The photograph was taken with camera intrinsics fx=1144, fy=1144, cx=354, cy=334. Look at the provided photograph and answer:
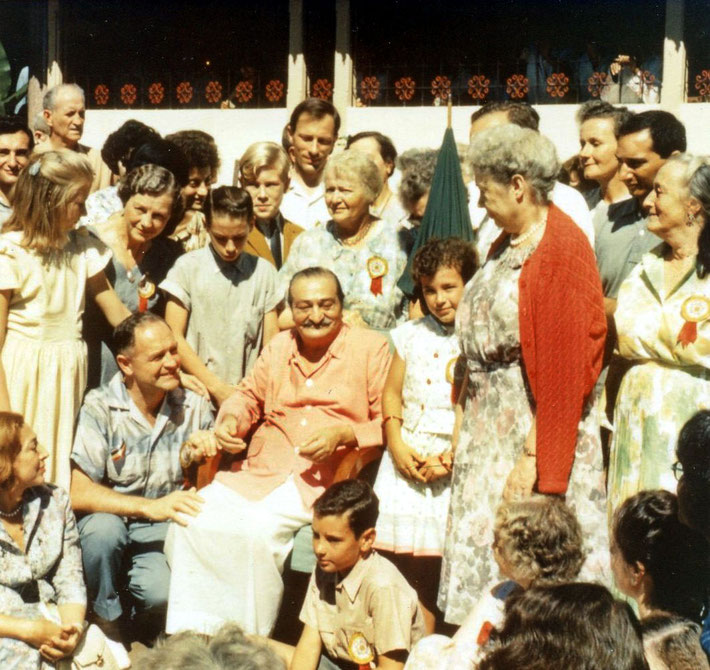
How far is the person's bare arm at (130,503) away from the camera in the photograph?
4910mm

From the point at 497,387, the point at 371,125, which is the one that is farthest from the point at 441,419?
the point at 371,125

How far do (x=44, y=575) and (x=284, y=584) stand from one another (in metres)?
→ 1.07

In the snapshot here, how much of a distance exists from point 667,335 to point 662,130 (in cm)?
110

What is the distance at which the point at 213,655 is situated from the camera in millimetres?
2213

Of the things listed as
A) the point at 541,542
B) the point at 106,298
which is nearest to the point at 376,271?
the point at 106,298

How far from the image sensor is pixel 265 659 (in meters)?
2.23

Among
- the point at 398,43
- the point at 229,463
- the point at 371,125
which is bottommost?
the point at 229,463

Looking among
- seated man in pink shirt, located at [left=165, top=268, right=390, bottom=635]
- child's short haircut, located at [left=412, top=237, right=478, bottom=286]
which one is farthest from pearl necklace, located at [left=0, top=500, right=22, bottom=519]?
child's short haircut, located at [left=412, top=237, right=478, bottom=286]

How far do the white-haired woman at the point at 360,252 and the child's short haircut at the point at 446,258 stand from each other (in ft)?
1.99

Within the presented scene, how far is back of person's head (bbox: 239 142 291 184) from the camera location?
6.18 metres

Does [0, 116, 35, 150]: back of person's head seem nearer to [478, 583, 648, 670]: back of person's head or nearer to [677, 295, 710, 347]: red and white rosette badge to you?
[677, 295, 710, 347]: red and white rosette badge

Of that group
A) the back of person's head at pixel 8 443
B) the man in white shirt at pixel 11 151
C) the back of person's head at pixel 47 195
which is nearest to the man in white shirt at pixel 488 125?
the back of person's head at pixel 47 195

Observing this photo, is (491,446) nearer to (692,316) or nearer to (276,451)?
(692,316)

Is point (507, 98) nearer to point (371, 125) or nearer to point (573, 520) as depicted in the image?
point (371, 125)
